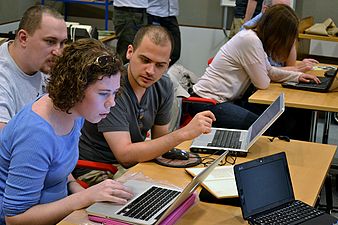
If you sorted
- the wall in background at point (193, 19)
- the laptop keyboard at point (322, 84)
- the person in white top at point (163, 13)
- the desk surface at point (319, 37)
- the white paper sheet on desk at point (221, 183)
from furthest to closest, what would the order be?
the wall in background at point (193, 19)
the person in white top at point (163, 13)
the desk surface at point (319, 37)
the laptop keyboard at point (322, 84)
the white paper sheet on desk at point (221, 183)

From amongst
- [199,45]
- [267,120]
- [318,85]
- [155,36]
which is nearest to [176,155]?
[267,120]

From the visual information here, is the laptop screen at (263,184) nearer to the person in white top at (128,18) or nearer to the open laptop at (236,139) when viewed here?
the open laptop at (236,139)

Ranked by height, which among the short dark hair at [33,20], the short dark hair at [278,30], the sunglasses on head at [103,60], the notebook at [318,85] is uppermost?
the short dark hair at [33,20]

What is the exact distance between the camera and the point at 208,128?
2.14 m

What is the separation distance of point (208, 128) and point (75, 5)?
14.7 feet

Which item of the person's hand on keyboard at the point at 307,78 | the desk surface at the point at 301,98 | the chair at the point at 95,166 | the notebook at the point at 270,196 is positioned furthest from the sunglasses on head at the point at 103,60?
the person's hand on keyboard at the point at 307,78

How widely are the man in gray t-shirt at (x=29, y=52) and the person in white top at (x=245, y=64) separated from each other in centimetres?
135

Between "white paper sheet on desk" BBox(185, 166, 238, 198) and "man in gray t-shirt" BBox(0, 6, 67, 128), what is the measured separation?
76 cm

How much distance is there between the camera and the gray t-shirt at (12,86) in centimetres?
222

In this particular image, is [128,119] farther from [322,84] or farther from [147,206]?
[322,84]

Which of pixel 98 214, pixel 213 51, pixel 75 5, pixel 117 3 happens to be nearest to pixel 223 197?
pixel 98 214

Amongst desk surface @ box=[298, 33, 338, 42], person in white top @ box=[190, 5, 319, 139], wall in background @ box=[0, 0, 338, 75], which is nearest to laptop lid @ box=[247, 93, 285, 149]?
person in white top @ box=[190, 5, 319, 139]

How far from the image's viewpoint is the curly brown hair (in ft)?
5.44

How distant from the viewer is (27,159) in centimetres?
162
